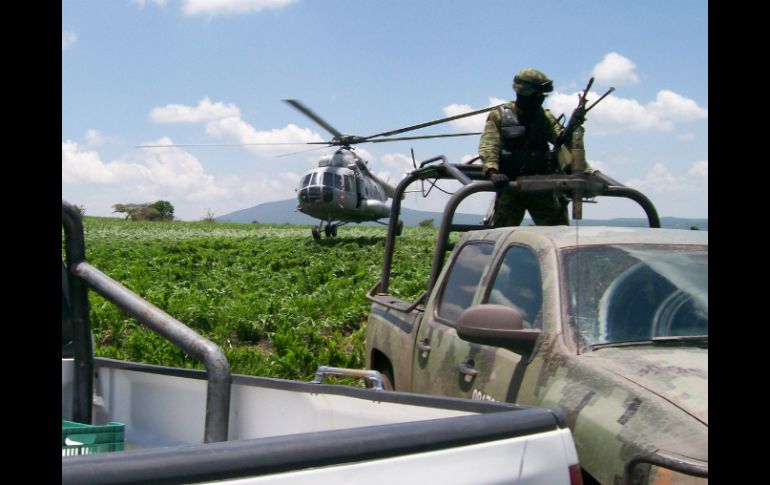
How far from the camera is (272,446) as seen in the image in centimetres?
171

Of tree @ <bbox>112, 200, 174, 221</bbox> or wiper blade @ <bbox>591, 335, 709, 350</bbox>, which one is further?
tree @ <bbox>112, 200, 174, 221</bbox>

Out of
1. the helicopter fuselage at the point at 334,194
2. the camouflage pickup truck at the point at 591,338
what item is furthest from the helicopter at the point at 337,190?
the camouflage pickup truck at the point at 591,338

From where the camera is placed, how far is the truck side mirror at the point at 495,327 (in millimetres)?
3486

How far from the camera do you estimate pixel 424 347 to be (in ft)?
15.8

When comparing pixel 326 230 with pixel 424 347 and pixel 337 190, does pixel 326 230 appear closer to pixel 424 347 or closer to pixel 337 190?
pixel 337 190

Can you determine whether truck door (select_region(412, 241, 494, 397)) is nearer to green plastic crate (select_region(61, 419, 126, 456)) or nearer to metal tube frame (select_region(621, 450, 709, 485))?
metal tube frame (select_region(621, 450, 709, 485))

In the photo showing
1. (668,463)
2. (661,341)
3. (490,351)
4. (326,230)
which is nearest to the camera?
(668,463)

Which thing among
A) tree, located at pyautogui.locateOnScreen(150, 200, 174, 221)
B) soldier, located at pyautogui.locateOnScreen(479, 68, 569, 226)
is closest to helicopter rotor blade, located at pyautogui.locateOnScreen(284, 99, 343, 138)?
soldier, located at pyautogui.locateOnScreen(479, 68, 569, 226)

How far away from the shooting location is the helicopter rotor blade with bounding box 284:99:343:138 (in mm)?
24253

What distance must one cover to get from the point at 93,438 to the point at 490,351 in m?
1.89

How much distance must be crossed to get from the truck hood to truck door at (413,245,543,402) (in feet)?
1.58

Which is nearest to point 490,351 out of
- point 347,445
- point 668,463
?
point 668,463
